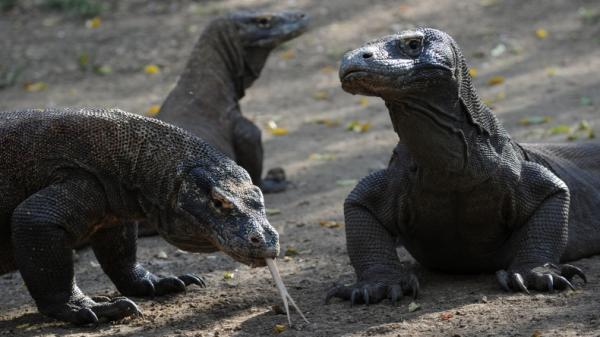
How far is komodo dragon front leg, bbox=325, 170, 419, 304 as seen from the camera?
5547 millimetres

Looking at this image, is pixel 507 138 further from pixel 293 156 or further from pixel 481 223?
pixel 293 156

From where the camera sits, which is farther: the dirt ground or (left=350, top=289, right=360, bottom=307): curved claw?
(left=350, top=289, right=360, bottom=307): curved claw

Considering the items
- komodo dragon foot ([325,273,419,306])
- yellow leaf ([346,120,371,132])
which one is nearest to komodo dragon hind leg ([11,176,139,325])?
komodo dragon foot ([325,273,419,306])

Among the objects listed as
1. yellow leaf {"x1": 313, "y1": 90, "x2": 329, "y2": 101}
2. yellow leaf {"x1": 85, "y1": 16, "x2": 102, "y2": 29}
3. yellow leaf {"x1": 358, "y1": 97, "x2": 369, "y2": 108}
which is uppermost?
yellow leaf {"x1": 85, "y1": 16, "x2": 102, "y2": 29}

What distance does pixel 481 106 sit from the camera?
568cm

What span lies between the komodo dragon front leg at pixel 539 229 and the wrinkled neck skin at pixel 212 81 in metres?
3.79

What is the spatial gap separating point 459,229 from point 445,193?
9.9 inches

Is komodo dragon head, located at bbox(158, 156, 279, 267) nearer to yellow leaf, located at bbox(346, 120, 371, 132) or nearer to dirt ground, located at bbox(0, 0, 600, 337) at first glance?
dirt ground, located at bbox(0, 0, 600, 337)

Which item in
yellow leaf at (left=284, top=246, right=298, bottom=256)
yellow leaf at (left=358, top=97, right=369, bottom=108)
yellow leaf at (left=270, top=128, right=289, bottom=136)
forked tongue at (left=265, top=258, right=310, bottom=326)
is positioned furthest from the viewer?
→ yellow leaf at (left=358, top=97, right=369, bottom=108)

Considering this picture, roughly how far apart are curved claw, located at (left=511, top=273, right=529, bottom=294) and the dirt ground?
0.07 meters

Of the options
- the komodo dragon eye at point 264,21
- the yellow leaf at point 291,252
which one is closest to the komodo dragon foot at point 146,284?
the yellow leaf at point 291,252

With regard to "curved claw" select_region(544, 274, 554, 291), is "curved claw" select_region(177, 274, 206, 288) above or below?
below

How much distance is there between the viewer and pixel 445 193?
221 inches

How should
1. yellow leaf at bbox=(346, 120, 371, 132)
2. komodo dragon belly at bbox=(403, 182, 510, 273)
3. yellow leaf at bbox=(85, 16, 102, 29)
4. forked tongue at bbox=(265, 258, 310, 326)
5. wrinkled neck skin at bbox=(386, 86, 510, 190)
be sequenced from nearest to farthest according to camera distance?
forked tongue at bbox=(265, 258, 310, 326) → wrinkled neck skin at bbox=(386, 86, 510, 190) → komodo dragon belly at bbox=(403, 182, 510, 273) → yellow leaf at bbox=(346, 120, 371, 132) → yellow leaf at bbox=(85, 16, 102, 29)
